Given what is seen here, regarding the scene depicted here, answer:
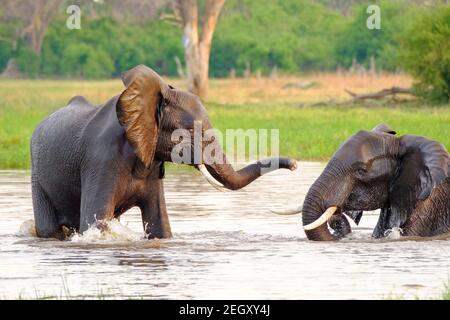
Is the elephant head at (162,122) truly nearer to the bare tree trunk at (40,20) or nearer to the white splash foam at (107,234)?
the white splash foam at (107,234)

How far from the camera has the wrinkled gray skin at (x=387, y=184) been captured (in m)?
11.1

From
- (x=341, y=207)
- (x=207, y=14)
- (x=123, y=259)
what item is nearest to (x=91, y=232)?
(x=123, y=259)

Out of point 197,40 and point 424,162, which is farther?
point 197,40

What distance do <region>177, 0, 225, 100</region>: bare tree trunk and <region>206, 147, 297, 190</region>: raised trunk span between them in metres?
26.5

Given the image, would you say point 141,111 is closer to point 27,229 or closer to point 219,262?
point 219,262

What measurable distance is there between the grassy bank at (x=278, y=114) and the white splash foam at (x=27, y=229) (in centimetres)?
738

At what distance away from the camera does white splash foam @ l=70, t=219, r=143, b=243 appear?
1077 centimetres

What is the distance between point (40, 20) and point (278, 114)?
2782 cm

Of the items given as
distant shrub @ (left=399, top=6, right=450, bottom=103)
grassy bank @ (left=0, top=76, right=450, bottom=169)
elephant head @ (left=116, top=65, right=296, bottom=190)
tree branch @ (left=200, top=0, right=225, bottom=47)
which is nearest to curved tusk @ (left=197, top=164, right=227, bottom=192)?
elephant head @ (left=116, top=65, right=296, bottom=190)

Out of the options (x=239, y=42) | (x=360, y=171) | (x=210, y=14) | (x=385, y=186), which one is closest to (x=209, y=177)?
(x=360, y=171)

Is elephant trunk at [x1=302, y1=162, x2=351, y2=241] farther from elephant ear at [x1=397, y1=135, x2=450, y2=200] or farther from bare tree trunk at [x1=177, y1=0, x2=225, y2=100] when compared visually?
bare tree trunk at [x1=177, y1=0, x2=225, y2=100]

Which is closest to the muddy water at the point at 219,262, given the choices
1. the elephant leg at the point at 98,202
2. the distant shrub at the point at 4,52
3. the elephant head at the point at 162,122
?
the elephant leg at the point at 98,202

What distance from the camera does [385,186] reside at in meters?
11.4

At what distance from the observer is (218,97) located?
39094 mm
